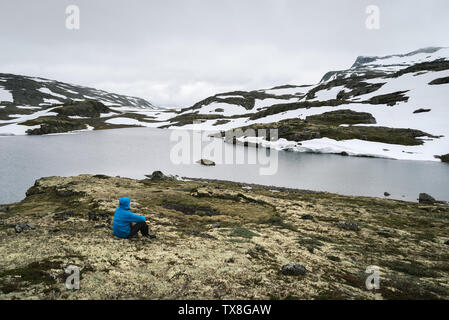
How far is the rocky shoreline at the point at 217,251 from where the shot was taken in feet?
37.4

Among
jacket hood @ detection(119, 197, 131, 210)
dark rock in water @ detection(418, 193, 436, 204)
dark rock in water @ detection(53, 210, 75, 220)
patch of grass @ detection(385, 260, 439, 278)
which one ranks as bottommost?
dark rock in water @ detection(418, 193, 436, 204)

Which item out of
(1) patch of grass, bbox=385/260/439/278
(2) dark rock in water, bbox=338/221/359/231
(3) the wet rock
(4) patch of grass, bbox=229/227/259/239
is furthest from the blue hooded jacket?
(2) dark rock in water, bbox=338/221/359/231

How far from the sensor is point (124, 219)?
15859mm

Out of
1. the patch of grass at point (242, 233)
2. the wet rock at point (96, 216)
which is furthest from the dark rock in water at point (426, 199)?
the wet rock at point (96, 216)

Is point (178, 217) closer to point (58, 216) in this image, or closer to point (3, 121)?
point (58, 216)

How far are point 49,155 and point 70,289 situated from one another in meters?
75.0

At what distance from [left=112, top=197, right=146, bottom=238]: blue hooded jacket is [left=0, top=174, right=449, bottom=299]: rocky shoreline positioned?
58cm

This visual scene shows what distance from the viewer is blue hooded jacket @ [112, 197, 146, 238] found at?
1529 centimetres

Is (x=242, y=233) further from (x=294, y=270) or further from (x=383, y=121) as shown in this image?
(x=383, y=121)

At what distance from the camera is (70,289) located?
10.5 m

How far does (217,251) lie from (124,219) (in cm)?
619

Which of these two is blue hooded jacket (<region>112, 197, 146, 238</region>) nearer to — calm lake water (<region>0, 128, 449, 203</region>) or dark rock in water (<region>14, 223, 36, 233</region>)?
dark rock in water (<region>14, 223, 36, 233</region>)

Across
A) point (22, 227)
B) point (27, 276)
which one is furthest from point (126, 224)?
point (22, 227)

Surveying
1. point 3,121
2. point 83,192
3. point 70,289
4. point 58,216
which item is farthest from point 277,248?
point 3,121
